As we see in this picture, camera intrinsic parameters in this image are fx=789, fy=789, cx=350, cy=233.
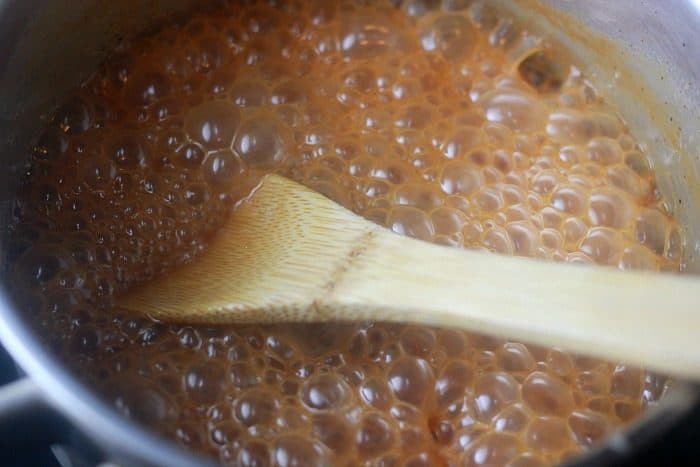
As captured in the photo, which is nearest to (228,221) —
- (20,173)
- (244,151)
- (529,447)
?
(244,151)

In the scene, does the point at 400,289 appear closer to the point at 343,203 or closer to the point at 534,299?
the point at 534,299

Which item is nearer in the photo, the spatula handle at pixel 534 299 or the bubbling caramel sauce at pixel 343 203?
the spatula handle at pixel 534 299

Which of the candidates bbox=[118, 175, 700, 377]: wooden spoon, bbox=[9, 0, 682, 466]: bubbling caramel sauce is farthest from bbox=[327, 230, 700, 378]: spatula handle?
bbox=[9, 0, 682, 466]: bubbling caramel sauce

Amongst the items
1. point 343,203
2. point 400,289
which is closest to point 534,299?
point 400,289

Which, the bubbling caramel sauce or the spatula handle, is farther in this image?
the bubbling caramel sauce

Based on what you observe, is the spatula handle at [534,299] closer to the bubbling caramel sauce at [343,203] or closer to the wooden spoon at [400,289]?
the wooden spoon at [400,289]

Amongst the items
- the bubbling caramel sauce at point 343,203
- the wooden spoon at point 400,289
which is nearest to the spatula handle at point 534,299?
the wooden spoon at point 400,289

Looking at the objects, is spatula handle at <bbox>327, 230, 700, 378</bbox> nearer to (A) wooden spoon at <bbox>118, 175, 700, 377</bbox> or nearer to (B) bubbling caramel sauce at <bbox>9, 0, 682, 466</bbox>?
(A) wooden spoon at <bbox>118, 175, 700, 377</bbox>
